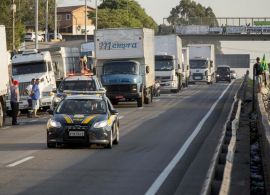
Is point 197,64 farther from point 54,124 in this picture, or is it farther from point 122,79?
point 54,124

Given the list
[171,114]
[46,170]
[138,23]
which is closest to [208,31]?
[138,23]

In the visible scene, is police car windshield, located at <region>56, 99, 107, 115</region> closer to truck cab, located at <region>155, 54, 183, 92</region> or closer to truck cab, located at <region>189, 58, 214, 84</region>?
truck cab, located at <region>155, 54, 183, 92</region>

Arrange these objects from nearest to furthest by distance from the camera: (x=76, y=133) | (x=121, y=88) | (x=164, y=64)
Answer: (x=76, y=133)
(x=121, y=88)
(x=164, y=64)

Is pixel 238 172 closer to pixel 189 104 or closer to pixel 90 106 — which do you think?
pixel 90 106

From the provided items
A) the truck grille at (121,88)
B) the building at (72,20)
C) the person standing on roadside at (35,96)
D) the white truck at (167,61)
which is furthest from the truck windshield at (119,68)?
the building at (72,20)

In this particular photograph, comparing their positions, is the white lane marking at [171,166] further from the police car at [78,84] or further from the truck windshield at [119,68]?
the truck windshield at [119,68]

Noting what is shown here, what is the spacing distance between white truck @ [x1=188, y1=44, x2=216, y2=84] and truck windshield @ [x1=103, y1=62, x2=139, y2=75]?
39788 millimetres

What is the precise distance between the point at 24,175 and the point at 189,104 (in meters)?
32.1

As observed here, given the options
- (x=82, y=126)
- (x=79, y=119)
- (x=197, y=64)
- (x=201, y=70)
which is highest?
(x=197, y=64)

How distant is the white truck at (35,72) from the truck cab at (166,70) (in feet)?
63.0

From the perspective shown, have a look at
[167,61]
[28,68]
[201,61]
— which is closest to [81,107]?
[28,68]

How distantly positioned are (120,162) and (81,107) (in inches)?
169

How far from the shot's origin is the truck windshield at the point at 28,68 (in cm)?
4212

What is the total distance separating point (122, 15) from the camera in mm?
144750
